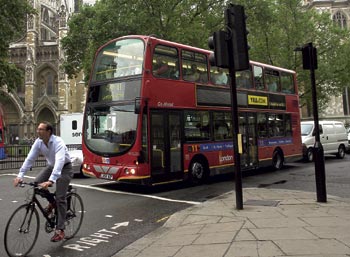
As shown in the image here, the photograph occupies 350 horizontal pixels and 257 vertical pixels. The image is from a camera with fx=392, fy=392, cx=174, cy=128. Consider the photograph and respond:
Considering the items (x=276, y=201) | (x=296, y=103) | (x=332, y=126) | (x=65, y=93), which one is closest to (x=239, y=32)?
(x=276, y=201)

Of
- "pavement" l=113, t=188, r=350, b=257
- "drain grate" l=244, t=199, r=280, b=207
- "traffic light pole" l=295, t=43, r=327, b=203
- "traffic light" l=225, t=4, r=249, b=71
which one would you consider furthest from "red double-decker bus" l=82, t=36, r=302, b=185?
"traffic light" l=225, t=4, r=249, b=71

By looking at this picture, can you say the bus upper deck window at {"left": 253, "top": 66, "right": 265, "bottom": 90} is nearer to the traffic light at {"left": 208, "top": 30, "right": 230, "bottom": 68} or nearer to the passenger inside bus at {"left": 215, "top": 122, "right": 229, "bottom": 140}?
the passenger inside bus at {"left": 215, "top": 122, "right": 229, "bottom": 140}

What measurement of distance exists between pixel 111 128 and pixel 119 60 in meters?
2.08

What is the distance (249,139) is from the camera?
1483cm

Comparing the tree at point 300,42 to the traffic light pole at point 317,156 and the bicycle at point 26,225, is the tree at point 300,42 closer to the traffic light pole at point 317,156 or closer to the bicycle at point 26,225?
the traffic light pole at point 317,156

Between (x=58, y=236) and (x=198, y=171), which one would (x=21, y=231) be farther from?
(x=198, y=171)

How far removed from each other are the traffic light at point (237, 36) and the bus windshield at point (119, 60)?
151 inches

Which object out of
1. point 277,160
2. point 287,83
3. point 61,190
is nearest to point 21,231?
point 61,190

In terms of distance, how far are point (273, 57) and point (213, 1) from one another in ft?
32.6

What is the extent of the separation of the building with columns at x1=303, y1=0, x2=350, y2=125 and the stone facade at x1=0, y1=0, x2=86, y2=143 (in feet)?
113

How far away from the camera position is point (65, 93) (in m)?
56.9

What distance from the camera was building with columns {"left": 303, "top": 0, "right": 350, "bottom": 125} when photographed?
5412cm

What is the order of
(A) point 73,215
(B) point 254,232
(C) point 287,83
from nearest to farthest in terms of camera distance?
(B) point 254,232 → (A) point 73,215 → (C) point 287,83

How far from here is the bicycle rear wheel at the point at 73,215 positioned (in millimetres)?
6285
